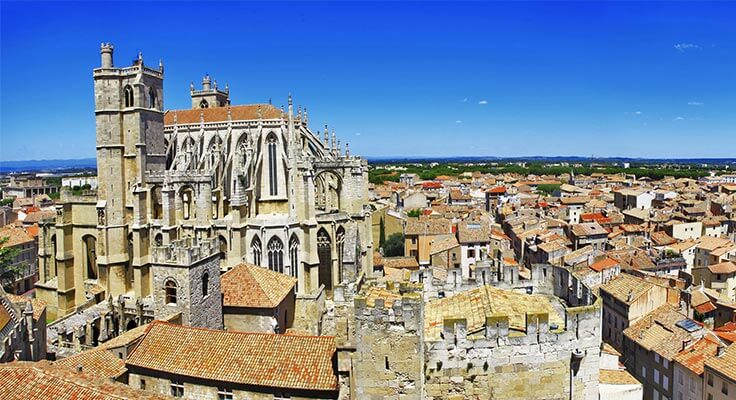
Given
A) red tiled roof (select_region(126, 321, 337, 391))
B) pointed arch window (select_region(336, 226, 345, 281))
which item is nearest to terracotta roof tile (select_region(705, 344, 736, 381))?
red tiled roof (select_region(126, 321, 337, 391))

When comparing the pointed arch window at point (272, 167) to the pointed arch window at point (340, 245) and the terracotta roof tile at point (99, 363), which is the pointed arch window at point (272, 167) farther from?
the terracotta roof tile at point (99, 363)

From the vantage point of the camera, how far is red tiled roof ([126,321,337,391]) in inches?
752

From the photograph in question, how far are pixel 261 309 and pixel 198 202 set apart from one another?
1496cm

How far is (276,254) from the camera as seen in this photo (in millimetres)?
41406

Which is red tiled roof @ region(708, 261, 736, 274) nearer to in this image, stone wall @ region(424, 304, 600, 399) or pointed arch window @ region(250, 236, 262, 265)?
pointed arch window @ region(250, 236, 262, 265)

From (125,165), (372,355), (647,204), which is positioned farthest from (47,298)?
(647,204)

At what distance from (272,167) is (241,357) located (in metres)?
25.6

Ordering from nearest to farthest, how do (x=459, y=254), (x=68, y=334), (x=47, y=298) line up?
(x=68, y=334) → (x=47, y=298) → (x=459, y=254)

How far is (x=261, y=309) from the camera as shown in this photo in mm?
27797

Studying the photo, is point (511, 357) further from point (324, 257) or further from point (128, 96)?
point (128, 96)

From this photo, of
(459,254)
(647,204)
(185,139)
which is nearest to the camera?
(185,139)

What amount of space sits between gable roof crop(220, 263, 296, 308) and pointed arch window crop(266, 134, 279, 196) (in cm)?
1424

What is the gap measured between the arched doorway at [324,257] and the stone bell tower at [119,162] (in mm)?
12680

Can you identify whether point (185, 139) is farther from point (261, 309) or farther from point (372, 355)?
point (372, 355)
